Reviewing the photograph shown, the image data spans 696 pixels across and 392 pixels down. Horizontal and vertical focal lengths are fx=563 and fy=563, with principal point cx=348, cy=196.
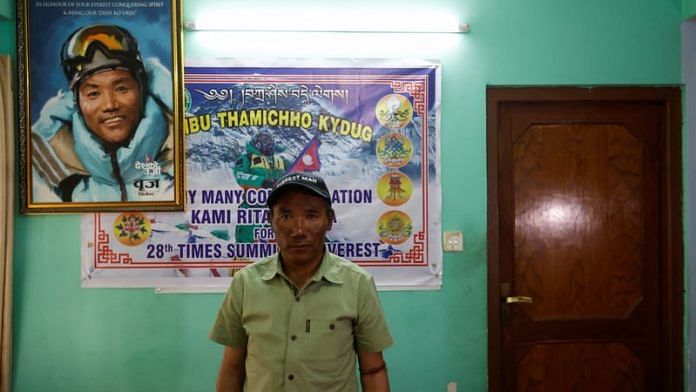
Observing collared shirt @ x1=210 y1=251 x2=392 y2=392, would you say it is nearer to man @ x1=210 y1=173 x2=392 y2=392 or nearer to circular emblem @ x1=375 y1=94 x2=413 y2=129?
man @ x1=210 y1=173 x2=392 y2=392

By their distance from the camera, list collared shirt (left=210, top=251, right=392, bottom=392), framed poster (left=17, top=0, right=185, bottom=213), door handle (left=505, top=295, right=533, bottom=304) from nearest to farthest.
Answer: collared shirt (left=210, top=251, right=392, bottom=392), framed poster (left=17, top=0, right=185, bottom=213), door handle (left=505, top=295, right=533, bottom=304)

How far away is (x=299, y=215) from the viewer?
1.55 m

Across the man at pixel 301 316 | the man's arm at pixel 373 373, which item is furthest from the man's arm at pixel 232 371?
the man's arm at pixel 373 373

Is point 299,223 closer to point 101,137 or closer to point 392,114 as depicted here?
point 392,114

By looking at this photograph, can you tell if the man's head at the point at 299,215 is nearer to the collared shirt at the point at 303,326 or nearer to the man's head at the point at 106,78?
the collared shirt at the point at 303,326

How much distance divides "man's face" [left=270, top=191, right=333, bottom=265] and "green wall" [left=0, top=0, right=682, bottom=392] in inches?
53.7

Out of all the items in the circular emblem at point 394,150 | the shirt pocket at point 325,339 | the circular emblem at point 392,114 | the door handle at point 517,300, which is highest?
the circular emblem at point 392,114

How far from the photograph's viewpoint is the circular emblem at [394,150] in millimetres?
2844

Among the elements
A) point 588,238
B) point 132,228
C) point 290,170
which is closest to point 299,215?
point 290,170

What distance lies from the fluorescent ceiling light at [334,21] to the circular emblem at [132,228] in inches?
40.1

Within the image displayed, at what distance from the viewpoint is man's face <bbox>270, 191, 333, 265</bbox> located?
154 centimetres

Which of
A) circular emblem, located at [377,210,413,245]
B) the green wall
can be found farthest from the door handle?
circular emblem, located at [377,210,413,245]

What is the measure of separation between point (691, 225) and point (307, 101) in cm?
208

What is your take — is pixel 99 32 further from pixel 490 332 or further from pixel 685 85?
pixel 685 85
